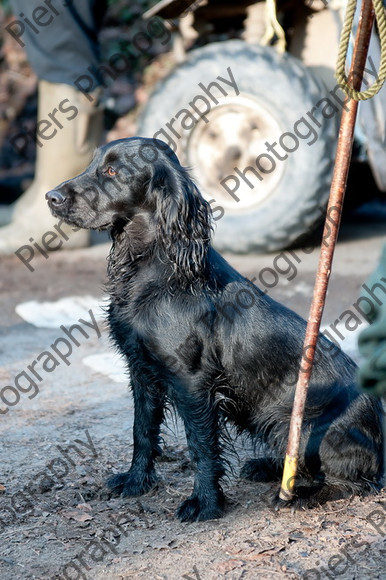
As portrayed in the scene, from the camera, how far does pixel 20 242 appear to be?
6281mm

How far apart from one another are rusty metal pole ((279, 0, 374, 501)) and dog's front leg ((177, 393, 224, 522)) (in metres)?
0.24

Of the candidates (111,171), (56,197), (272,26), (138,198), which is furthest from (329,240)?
(272,26)

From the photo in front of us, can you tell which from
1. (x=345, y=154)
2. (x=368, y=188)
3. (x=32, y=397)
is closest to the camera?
(x=345, y=154)

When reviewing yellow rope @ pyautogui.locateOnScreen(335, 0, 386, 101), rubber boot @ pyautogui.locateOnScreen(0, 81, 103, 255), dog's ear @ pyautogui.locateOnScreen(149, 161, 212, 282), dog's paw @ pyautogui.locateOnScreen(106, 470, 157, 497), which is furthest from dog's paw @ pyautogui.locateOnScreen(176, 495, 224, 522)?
rubber boot @ pyautogui.locateOnScreen(0, 81, 103, 255)

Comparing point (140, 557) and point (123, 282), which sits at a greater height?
point (123, 282)

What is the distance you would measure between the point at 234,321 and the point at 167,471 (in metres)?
0.78

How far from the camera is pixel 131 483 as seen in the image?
3010 mm

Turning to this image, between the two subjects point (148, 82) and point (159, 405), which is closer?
point (159, 405)

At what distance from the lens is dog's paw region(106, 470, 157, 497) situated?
9.82 feet

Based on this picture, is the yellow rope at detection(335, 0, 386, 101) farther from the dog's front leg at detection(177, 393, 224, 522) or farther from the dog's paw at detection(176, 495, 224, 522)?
the dog's paw at detection(176, 495, 224, 522)

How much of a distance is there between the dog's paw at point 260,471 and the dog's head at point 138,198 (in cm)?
92

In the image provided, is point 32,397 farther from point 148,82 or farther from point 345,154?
point 148,82

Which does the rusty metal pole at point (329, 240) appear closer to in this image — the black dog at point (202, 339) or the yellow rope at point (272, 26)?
the black dog at point (202, 339)

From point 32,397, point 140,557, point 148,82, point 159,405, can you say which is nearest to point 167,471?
point 159,405
